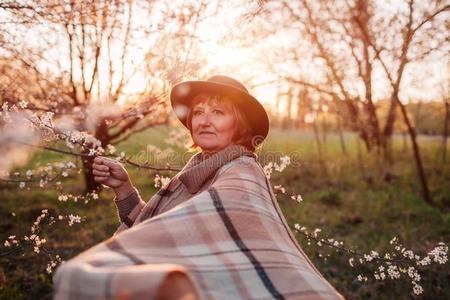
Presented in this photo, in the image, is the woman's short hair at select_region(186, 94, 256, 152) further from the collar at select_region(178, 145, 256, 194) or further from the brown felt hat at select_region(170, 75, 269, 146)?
the collar at select_region(178, 145, 256, 194)

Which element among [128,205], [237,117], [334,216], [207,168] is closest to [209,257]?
[207,168]

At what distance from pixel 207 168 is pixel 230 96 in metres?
0.53

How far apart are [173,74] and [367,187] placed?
8.88 m

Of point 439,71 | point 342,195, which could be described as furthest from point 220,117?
point 439,71

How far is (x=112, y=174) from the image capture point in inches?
121

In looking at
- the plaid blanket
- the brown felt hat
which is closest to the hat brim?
the brown felt hat

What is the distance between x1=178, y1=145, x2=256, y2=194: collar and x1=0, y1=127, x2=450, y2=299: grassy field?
2501mm

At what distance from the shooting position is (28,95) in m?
8.16

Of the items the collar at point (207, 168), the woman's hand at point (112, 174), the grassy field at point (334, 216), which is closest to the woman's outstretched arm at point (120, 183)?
the woman's hand at point (112, 174)

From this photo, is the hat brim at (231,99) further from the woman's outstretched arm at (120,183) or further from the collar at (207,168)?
the woman's outstretched arm at (120,183)

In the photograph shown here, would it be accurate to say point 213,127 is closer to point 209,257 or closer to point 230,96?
point 230,96

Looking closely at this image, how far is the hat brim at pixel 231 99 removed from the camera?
2.87 meters

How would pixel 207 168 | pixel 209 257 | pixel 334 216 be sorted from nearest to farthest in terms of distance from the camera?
pixel 209 257 → pixel 207 168 → pixel 334 216

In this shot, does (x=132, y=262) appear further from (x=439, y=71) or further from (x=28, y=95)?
(x=439, y=71)
